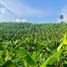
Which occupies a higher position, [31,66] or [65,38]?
[65,38]

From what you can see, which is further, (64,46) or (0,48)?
(0,48)

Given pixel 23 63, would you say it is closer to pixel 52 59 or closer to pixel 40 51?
pixel 52 59

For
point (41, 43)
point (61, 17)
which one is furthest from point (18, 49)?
point (61, 17)

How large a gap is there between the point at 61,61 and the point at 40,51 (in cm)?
102

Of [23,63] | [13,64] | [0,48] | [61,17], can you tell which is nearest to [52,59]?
[13,64]

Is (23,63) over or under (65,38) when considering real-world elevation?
under

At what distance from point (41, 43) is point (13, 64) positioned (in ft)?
1.23

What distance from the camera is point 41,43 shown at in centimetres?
188

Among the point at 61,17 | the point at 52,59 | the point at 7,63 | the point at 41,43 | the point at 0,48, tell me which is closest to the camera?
the point at 52,59

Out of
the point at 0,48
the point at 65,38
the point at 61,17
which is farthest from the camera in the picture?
the point at 61,17

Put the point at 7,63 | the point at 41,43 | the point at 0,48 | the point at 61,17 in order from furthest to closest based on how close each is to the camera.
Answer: the point at 61,17
the point at 0,48
the point at 41,43
the point at 7,63

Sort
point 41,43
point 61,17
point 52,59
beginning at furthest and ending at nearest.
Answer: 1. point 61,17
2. point 41,43
3. point 52,59

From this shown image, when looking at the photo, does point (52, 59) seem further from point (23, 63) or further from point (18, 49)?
point (23, 63)

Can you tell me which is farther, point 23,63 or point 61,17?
point 61,17
